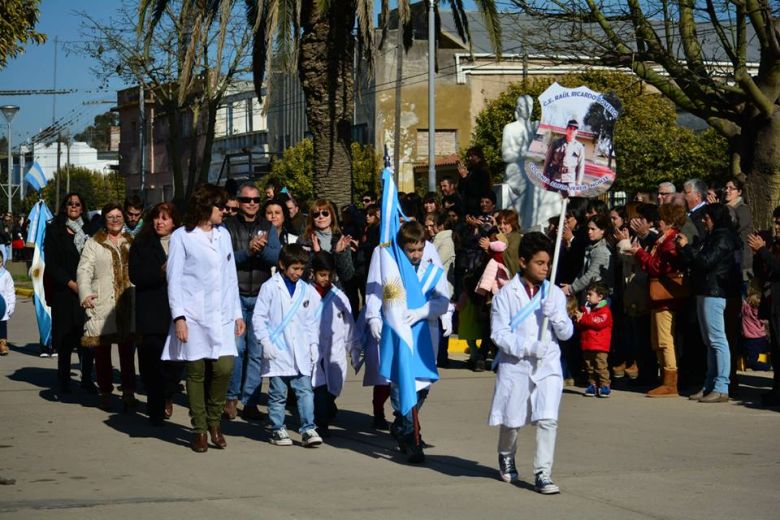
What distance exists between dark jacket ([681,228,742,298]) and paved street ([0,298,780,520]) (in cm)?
107

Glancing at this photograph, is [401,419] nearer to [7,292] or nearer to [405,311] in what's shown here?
[405,311]

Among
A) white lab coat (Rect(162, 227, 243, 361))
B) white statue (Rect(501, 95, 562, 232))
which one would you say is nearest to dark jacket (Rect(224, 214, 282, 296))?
white lab coat (Rect(162, 227, 243, 361))

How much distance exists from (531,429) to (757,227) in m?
7.04

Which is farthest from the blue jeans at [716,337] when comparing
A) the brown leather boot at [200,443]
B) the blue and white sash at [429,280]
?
the brown leather boot at [200,443]

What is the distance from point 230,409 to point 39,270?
24.1 feet

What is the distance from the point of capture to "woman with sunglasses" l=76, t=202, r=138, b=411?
38.3ft

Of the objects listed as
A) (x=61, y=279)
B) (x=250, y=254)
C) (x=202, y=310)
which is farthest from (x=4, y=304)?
(x=202, y=310)

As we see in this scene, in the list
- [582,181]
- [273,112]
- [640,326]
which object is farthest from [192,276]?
[273,112]

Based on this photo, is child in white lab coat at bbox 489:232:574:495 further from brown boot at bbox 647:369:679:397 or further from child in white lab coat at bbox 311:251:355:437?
brown boot at bbox 647:369:679:397

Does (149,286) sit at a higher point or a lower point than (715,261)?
lower

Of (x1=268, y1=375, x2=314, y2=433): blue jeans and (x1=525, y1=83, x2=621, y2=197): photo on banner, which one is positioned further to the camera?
(x1=268, y1=375, x2=314, y2=433): blue jeans

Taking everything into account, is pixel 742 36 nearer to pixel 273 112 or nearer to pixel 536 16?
pixel 536 16

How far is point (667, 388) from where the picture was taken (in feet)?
41.4

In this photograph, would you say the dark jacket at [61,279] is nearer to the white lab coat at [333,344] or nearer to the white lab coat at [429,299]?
the white lab coat at [333,344]
